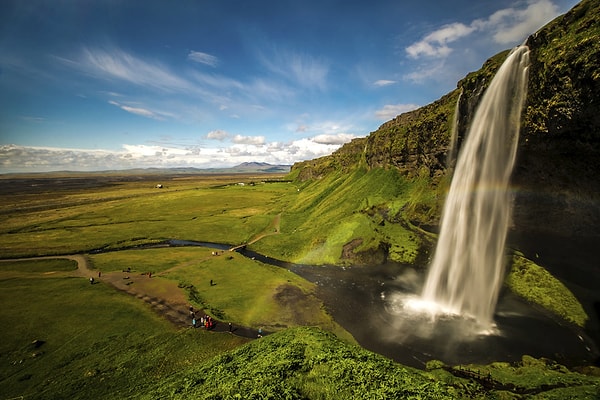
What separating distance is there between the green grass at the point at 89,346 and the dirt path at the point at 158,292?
4.64ft

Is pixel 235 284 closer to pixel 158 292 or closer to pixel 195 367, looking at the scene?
pixel 158 292

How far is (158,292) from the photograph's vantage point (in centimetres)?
4444

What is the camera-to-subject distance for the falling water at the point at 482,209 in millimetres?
34594

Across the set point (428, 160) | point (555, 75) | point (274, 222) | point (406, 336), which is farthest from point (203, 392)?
point (274, 222)

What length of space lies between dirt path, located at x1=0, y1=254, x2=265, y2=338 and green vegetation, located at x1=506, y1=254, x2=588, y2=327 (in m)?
37.0

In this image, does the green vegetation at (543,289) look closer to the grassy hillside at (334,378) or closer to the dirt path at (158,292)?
the grassy hillside at (334,378)

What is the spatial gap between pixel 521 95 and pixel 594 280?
2265 centimetres

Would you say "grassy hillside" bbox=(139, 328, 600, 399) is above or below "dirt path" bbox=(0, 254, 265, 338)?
above

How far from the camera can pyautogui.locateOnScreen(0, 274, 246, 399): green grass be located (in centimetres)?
2406

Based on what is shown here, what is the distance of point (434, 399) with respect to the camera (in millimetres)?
→ 15062

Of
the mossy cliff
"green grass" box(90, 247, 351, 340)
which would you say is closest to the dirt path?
"green grass" box(90, 247, 351, 340)

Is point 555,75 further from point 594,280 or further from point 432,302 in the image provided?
point 432,302

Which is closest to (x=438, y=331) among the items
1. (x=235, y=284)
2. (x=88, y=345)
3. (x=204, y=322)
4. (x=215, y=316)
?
(x=215, y=316)

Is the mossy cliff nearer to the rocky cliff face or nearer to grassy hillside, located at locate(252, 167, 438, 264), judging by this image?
the rocky cliff face
